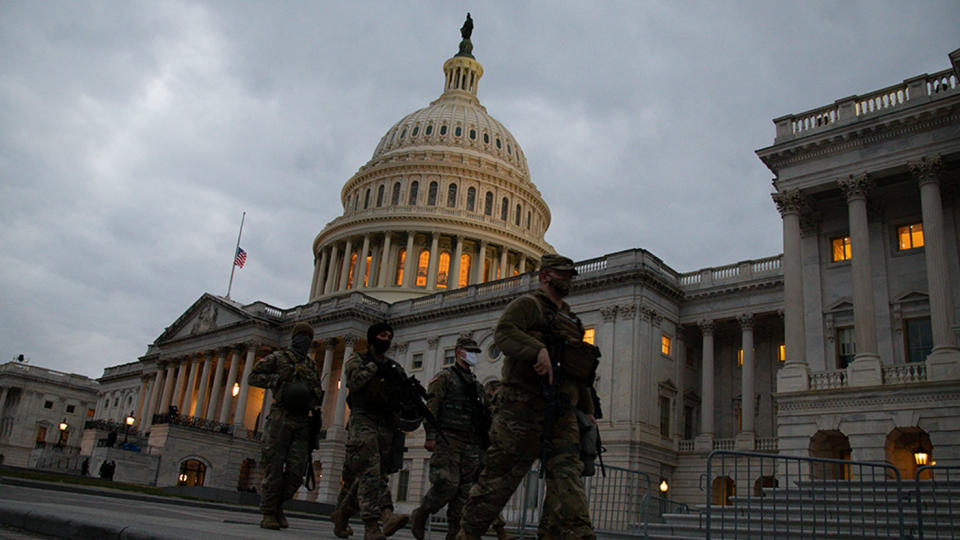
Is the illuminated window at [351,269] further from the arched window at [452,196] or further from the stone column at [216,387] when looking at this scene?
the stone column at [216,387]

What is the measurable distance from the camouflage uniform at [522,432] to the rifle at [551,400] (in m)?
0.05

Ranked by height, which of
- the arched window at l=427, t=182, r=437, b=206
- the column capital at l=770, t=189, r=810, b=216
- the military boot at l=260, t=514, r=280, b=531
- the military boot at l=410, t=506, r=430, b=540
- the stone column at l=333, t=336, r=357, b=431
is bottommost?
the military boot at l=260, t=514, r=280, b=531

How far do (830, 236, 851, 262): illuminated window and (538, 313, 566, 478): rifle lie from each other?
2461 cm

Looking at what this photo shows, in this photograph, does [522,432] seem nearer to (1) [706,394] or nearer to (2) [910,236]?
(2) [910,236]

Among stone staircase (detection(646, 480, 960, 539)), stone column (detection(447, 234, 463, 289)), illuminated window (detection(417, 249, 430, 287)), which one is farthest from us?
illuminated window (detection(417, 249, 430, 287))

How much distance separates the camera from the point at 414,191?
79125 millimetres

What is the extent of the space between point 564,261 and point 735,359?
39.7 metres

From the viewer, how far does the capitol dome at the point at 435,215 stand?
2862 inches

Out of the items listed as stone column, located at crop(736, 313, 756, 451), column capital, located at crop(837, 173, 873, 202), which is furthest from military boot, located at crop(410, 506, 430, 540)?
stone column, located at crop(736, 313, 756, 451)

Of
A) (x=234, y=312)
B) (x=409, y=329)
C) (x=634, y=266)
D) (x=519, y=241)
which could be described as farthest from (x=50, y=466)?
(x=634, y=266)

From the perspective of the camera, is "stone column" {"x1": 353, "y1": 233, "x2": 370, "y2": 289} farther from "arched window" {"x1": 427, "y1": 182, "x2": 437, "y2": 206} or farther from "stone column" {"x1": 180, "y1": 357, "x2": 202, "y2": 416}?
"stone column" {"x1": 180, "y1": 357, "x2": 202, "y2": 416}

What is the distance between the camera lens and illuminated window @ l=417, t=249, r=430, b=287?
7175 centimetres

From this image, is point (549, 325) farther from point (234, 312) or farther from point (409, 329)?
point (234, 312)

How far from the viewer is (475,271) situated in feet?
239
